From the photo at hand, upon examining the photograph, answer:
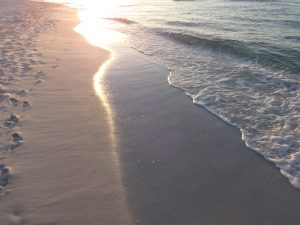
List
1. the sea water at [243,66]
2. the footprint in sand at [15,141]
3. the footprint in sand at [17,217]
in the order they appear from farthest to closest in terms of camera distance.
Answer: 1. the sea water at [243,66]
2. the footprint in sand at [15,141]
3. the footprint in sand at [17,217]

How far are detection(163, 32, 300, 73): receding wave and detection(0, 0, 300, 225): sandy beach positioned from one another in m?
5.35

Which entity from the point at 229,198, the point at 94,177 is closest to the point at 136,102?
the point at 94,177

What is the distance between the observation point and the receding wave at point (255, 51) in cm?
1210

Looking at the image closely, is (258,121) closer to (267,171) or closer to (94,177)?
(267,171)

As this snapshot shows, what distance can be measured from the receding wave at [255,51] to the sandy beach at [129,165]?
211 inches

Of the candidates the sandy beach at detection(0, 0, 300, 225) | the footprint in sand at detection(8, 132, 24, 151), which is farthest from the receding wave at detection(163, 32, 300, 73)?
the footprint in sand at detection(8, 132, 24, 151)

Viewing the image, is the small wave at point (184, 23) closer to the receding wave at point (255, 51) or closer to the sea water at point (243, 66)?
the sea water at point (243, 66)

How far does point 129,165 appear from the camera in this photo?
17.6 feet

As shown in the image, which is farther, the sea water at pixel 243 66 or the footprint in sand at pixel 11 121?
the sea water at pixel 243 66

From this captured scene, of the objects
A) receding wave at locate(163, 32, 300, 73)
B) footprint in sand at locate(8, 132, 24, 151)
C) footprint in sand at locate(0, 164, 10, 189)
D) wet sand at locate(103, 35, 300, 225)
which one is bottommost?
wet sand at locate(103, 35, 300, 225)

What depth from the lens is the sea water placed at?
6.79m

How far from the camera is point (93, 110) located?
24.0 ft

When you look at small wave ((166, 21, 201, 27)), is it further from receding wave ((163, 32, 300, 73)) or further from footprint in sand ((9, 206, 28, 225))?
footprint in sand ((9, 206, 28, 225))

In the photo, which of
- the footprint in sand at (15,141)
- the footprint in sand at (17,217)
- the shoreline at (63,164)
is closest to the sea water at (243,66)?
the shoreline at (63,164)
